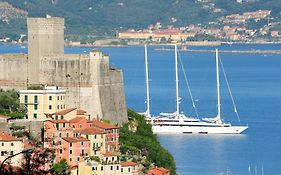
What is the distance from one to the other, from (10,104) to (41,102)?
85 centimetres

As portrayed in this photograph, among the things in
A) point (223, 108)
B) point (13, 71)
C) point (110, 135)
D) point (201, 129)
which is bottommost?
point (223, 108)

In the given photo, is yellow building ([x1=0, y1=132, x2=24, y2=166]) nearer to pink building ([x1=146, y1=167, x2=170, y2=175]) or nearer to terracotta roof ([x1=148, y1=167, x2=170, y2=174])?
pink building ([x1=146, y1=167, x2=170, y2=175])

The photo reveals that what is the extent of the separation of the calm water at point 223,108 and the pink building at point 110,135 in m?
7.77

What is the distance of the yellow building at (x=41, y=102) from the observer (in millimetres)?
26781

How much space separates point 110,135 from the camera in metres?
26.5

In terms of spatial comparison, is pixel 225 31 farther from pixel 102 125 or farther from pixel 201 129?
pixel 102 125

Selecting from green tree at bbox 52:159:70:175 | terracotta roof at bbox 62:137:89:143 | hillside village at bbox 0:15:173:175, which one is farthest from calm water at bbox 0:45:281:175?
green tree at bbox 52:159:70:175

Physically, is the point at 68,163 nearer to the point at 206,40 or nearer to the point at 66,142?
the point at 66,142

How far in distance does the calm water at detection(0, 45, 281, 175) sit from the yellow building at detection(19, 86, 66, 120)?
303 inches

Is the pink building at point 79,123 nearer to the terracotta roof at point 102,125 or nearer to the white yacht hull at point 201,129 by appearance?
the terracotta roof at point 102,125

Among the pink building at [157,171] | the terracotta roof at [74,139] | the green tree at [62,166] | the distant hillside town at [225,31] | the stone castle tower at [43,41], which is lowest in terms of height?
the distant hillside town at [225,31]

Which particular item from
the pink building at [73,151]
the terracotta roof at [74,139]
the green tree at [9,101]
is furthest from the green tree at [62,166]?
the green tree at [9,101]

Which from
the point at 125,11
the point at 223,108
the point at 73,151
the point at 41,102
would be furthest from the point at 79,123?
the point at 125,11

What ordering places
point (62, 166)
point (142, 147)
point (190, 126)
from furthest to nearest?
point (190, 126) < point (142, 147) < point (62, 166)
